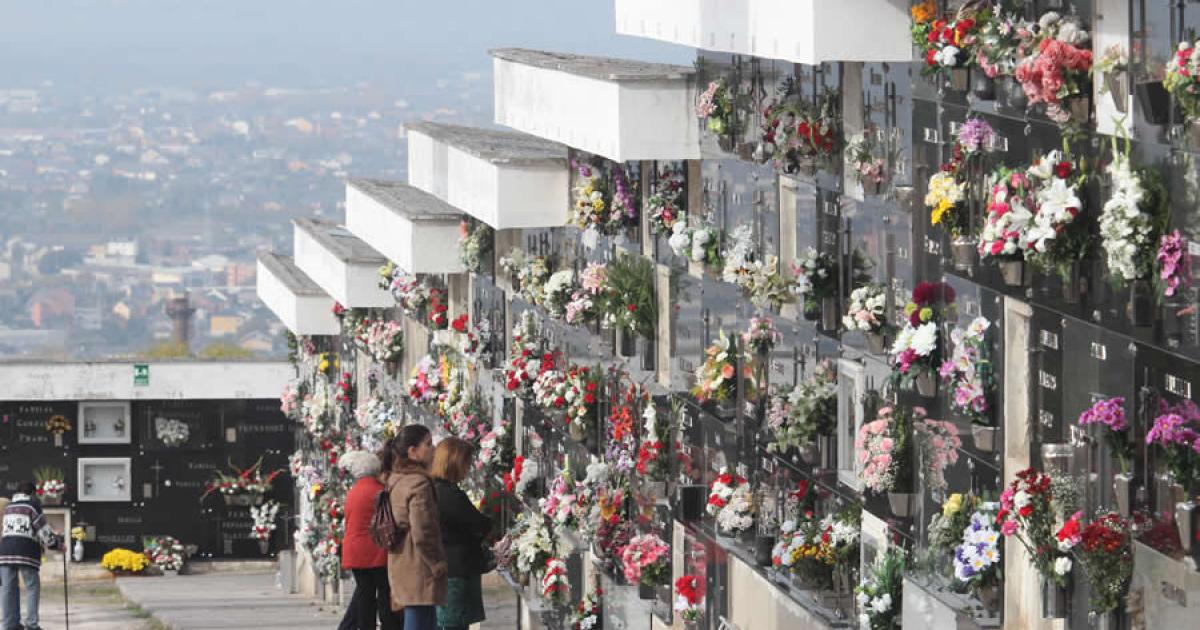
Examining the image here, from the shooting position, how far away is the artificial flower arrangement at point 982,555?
9.86 meters

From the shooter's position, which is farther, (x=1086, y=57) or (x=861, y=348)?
(x=861, y=348)

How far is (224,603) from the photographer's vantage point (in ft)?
112

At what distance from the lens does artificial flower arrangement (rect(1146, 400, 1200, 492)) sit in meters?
8.11

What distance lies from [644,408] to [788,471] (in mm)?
3366

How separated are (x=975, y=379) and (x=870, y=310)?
1462 mm

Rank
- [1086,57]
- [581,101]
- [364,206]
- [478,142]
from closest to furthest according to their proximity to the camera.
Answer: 1. [1086,57]
2. [581,101]
3. [478,142]
4. [364,206]

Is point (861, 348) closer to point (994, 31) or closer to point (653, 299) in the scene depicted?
point (994, 31)

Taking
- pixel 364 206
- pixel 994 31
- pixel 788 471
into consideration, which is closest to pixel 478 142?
pixel 364 206

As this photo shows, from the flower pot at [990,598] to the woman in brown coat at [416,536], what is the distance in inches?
146

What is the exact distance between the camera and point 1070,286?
29.4ft

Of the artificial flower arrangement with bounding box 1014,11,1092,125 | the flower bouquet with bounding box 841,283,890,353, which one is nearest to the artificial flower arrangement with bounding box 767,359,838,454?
the flower bouquet with bounding box 841,283,890,353

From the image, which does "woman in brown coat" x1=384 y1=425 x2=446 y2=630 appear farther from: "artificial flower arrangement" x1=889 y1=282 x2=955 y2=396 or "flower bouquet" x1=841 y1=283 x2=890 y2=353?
"artificial flower arrangement" x1=889 y1=282 x2=955 y2=396

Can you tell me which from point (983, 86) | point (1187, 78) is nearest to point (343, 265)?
point (983, 86)

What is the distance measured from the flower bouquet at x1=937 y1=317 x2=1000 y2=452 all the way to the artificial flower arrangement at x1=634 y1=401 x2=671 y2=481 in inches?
225
